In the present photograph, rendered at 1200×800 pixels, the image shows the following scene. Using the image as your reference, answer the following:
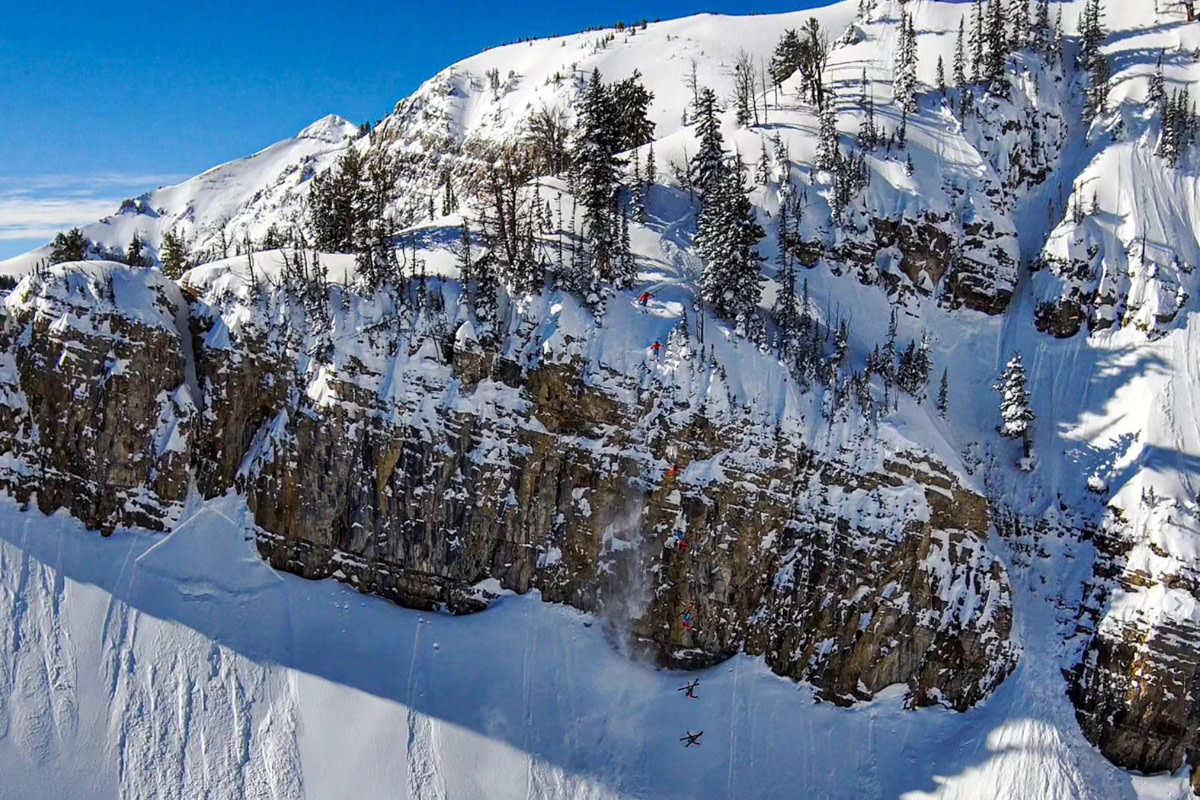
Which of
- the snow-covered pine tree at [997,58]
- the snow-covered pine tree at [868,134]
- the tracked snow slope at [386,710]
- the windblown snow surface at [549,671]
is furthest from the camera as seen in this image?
the snow-covered pine tree at [997,58]

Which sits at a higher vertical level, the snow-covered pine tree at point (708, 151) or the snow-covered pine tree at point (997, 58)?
the snow-covered pine tree at point (997, 58)

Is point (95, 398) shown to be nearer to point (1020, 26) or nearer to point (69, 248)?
point (69, 248)

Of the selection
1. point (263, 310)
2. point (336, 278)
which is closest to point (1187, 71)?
point (336, 278)

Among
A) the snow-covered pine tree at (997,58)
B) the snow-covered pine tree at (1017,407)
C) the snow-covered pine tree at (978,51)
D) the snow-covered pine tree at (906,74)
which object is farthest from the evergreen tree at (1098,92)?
the snow-covered pine tree at (1017,407)

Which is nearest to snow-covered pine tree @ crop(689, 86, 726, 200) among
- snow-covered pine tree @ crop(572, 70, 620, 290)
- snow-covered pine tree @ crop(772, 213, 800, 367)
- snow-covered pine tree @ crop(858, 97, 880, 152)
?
snow-covered pine tree @ crop(572, 70, 620, 290)

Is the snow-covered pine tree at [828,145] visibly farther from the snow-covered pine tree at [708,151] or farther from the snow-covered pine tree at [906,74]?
the snow-covered pine tree at [708,151]

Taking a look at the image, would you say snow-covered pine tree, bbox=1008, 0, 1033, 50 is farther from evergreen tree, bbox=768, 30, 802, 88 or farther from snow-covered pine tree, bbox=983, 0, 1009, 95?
evergreen tree, bbox=768, 30, 802, 88
